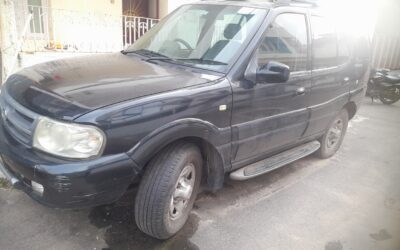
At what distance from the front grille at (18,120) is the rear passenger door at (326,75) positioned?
113 inches

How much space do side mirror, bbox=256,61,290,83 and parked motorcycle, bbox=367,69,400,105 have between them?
7340 mm

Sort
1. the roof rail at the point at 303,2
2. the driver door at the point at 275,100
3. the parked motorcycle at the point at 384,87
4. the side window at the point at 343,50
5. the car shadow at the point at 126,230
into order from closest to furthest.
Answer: the car shadow at the point at 126,230 → the driver door at the point at 275,100 → the roof rail at the point at 303,2 → the side window at the point at 343,50 → the parked motorcycle at the point at 384,87

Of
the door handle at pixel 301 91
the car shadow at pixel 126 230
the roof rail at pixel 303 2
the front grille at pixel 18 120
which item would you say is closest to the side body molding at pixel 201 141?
the car shadow at pixel 126 230

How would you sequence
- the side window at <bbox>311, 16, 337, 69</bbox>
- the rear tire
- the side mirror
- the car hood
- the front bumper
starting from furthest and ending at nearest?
1. the rear tire
2. the side window at <bbox>311, 16, 337, 69</bbox>
3. the side mirror
4. the car hood
5. the front bumper

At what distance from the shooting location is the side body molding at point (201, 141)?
2.40 m

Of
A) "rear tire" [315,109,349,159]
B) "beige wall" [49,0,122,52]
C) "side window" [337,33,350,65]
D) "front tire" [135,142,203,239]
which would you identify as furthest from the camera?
"beige wall" [49,0,122,52]

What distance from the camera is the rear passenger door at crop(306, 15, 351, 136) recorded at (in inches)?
156

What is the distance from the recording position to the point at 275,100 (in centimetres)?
338

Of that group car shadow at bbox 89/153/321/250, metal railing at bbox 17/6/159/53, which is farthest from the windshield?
metal railing at bbox 17/6/159/53

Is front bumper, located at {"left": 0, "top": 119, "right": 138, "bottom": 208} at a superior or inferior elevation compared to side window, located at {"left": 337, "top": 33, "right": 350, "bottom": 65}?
inferior

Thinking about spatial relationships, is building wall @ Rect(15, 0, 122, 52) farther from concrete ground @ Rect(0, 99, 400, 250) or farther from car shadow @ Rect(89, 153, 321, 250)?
car shadow @ Rect(89, 153, 321, 250)

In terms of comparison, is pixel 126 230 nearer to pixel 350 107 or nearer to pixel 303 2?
pixel 303 2

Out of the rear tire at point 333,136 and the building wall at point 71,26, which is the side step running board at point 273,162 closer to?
the rear tire at point 333,136

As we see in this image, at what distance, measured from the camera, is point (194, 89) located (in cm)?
270
